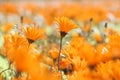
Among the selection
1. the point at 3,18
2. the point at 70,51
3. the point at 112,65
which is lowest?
the point at 3,18

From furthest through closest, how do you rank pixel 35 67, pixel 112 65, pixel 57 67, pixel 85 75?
pixel 57 67 → pixel 85 75 → pixel 112 65 → pixel 35 67

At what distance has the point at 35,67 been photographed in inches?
75.6

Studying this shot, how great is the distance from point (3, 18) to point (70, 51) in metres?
5.83

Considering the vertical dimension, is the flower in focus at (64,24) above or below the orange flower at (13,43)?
above

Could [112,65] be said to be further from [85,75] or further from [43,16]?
[43,16]

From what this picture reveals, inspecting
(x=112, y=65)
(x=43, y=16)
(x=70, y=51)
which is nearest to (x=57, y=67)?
(x=70, y=51)

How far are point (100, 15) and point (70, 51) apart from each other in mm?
5843

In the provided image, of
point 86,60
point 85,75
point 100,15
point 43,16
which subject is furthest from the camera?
point 100,15

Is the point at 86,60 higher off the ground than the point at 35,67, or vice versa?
the point at 35,67

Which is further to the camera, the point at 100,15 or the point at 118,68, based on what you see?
the point at 100,15

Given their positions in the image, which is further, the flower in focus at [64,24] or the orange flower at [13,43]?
the flower in focus at [64,24]

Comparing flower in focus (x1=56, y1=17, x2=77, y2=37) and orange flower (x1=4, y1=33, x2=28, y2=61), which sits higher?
flower in focus (x1=56, y1=17, x2=77, y2=37)

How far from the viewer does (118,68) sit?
197 cm

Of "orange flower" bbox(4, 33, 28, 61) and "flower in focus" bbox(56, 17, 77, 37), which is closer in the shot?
"orange flower" bbox(4, 33, 28, 61)
